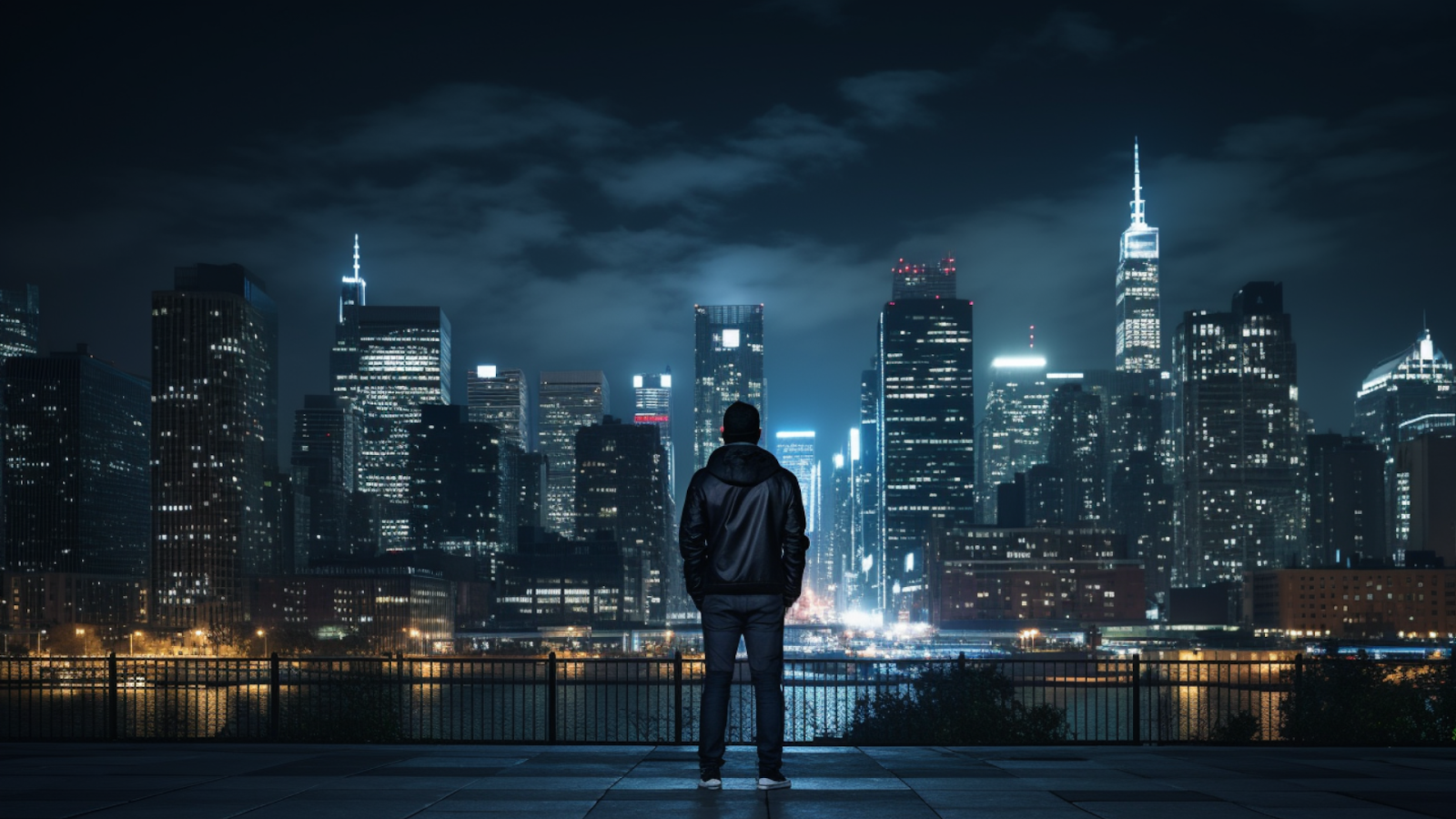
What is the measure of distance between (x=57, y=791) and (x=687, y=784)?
4.82 m

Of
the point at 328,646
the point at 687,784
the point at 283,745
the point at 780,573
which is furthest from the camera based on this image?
the point at 328,646

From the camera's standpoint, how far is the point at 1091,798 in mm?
10945

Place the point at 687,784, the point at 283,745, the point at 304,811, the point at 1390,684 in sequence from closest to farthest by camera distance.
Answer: the point at 304,811 → the point at 687,784 → the point at 283,745 → the point at 1390,684

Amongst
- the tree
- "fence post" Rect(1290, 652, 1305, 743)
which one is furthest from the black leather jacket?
"fence post" Rect(1290, 652, 1305, 743)

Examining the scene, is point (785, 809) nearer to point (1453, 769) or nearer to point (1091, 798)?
point (1091, 798)

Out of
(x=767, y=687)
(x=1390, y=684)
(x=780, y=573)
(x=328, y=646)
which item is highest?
(x=780, y=573)

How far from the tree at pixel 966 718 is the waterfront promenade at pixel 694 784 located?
423 cm

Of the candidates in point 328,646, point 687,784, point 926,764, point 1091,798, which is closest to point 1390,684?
point 926,764

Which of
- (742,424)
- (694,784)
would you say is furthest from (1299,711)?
(742,424)

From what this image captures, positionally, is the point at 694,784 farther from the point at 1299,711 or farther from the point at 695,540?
the point at 1299,711

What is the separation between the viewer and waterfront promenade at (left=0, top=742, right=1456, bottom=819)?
10156mm

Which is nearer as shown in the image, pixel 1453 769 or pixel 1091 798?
pixel 1091 798

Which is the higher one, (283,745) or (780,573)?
(780,573)

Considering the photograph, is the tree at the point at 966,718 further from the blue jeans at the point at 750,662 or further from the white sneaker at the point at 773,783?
the blue jeans at the point at 750,662
